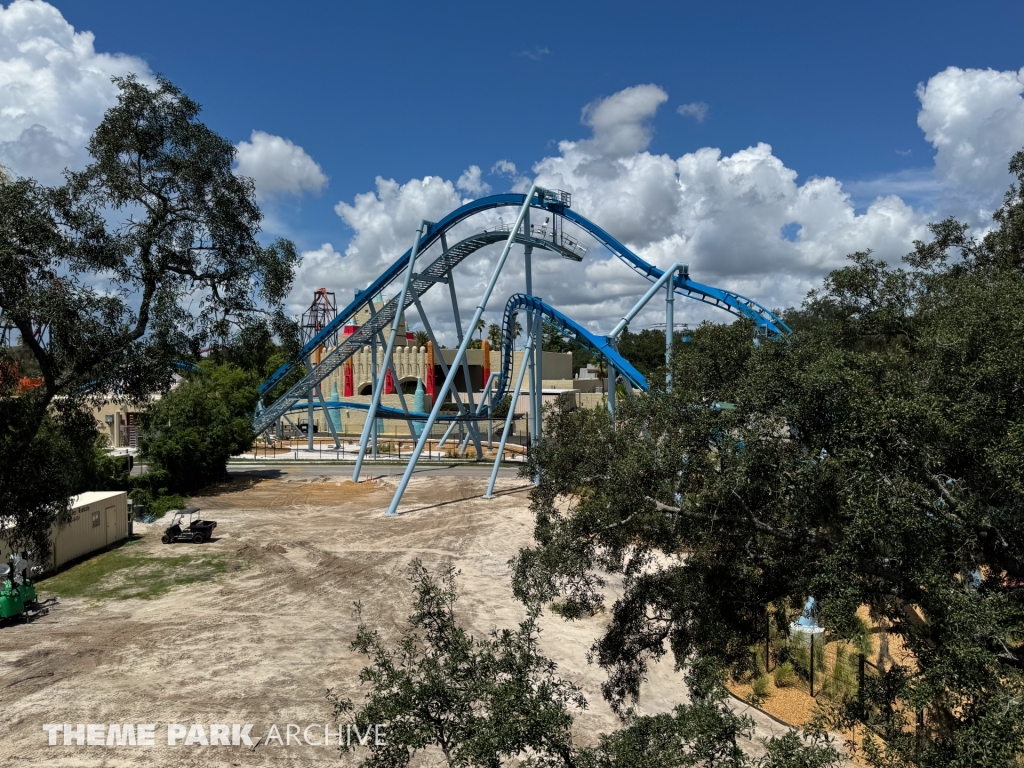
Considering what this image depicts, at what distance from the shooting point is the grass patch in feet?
52.8

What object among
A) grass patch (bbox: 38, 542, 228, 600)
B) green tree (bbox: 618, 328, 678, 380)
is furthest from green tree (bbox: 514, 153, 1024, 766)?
green tree (bbox: 618, 328, 678, 380)

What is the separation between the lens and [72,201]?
7312 mm

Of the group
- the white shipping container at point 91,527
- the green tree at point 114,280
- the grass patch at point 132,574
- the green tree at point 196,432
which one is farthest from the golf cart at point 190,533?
the green tree at point 114,280

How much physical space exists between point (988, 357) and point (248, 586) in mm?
15997

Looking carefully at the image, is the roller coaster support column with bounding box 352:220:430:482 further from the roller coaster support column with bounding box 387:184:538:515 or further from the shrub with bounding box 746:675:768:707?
the shrub with bounding box 746:675:768:707

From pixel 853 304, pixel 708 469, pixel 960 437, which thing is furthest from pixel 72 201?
pixel 853 304

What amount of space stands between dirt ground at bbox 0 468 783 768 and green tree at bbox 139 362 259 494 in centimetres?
528

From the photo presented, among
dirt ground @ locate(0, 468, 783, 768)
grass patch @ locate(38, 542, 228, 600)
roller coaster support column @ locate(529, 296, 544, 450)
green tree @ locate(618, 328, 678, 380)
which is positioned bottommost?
dirt ground @ locate(0, 468, 783, 768)

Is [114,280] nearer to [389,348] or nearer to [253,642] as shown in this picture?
[253,642]

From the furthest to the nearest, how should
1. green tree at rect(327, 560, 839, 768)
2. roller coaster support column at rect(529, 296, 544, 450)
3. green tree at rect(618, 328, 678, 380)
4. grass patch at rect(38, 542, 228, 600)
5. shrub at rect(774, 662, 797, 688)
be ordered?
green tree at rect(618, 328, 678, 380)
roller coaster support column at rect(529, 296, 544, 450)
grass patch at rect(38, 542, 228, 600)
shrub at rect(774, 662, 797, 688)
green tree at rect(327, 560, 839, 768)

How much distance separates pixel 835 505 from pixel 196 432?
27493 mm

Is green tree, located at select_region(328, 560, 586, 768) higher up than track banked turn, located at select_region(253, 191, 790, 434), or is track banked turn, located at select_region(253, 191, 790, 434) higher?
track banked turn, located at select_region(253, 191, 790, 434)

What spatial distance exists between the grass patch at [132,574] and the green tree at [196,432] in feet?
26.9

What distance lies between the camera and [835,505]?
7477mm
